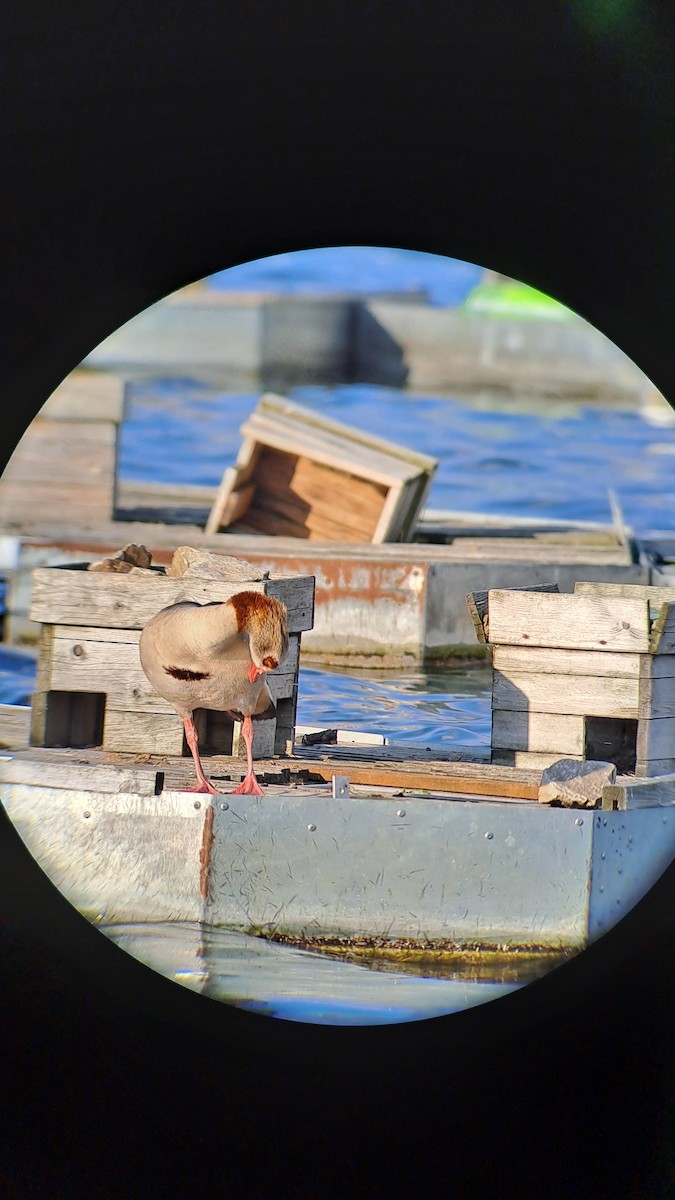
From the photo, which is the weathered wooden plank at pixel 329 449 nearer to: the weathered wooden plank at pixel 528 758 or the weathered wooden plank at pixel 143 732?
the weathered wooden plank at pixel 528 758

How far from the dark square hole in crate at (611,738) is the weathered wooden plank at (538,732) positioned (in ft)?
0.65

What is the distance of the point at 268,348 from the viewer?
26422 millimetres

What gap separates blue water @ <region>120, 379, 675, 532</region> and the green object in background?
6.55 ft

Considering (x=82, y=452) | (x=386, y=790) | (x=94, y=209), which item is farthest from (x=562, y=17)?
(x=82, y=452)

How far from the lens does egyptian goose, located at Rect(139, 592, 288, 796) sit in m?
3.34

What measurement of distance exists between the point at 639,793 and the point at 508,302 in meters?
24.2

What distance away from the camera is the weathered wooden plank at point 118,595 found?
405 cm

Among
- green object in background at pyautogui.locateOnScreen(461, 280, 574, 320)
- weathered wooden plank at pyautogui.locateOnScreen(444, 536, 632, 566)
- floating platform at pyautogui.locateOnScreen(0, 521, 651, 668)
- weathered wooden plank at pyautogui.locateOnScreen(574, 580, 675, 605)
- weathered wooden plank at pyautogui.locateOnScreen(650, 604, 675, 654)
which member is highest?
green object in background at pyautogui.locateOnScreen(461, 280, 574, 320)

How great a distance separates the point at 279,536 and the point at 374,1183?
661 cm

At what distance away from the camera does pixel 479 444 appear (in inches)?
890

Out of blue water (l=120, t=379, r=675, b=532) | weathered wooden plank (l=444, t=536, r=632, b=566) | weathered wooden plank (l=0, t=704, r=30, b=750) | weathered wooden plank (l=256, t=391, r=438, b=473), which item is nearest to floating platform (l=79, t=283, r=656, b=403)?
blue water (l=120, t=379, r=675, b=532)

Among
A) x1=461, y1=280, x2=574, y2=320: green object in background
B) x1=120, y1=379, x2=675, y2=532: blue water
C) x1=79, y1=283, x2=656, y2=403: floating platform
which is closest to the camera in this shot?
x1=120, y1=379, x2=675, y2=532: blue water

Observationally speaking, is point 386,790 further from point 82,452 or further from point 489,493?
point 489,493

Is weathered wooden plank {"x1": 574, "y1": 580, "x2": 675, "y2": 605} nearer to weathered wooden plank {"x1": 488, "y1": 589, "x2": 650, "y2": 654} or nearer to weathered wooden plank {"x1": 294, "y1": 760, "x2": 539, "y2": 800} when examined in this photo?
weathered wooden plank {"x1": 488, "y1": 589, "x2": 650, "y2": 654}
